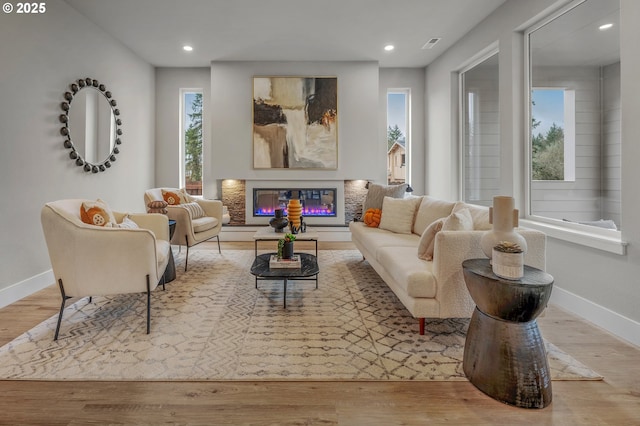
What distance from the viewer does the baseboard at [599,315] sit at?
7.33ft

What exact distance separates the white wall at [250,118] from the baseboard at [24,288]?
2.89m

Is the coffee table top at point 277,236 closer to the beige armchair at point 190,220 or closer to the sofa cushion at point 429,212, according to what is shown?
the beige armchair at point 190,220

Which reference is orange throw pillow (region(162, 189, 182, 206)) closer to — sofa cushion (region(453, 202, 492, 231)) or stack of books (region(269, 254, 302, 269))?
stack of books (region(269, 254, 302, 269))

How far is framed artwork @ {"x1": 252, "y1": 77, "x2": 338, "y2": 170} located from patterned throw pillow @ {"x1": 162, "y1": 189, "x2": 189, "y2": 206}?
137 cm

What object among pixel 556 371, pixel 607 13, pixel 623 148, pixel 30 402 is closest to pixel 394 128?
pixel 607 13

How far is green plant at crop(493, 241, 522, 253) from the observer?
65.1 inches

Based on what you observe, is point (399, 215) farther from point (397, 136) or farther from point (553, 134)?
point (397, 136)

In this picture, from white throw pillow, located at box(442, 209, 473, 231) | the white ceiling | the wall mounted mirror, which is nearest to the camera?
white throw pillow, located at box(442, 209, 473, 231)

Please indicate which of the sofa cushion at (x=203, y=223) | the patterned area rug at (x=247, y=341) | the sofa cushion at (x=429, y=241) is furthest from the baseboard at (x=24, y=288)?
the sofa cushion at (x=429, y=241)

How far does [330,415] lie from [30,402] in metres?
1.47

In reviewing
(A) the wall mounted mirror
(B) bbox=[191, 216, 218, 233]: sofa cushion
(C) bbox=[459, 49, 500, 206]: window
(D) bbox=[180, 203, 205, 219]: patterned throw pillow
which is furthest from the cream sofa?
(A) the wall mounted mirror

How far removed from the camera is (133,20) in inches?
163

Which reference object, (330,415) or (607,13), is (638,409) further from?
(607,13)

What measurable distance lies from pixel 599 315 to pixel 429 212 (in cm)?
161
